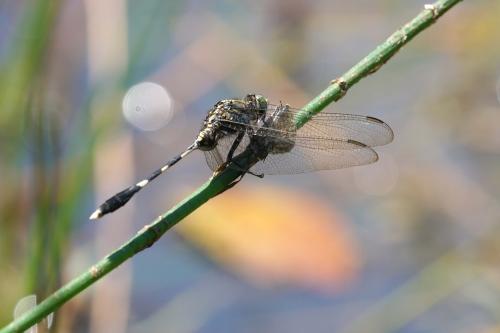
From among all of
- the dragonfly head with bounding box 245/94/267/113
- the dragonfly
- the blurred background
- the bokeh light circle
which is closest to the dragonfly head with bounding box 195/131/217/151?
the dragonfly

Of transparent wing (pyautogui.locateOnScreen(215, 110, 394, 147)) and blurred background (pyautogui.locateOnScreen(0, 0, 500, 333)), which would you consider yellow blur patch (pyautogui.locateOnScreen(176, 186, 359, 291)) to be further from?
transparent wing (pyautogui.locateOnScreen(215, 110, 394, 147))

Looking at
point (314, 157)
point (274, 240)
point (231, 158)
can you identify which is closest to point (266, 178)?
point (274, 240)

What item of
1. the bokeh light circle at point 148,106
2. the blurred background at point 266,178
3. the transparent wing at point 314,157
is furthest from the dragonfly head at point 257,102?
the bokeh light circle at point 148,106

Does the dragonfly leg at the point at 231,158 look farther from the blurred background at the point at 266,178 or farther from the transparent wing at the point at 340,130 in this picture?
the blurred background at the point at 266,178

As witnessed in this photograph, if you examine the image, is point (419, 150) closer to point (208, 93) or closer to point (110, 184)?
point (208, 93)

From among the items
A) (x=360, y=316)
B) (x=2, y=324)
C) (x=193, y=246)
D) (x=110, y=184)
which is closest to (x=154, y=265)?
(x=193, y=246)

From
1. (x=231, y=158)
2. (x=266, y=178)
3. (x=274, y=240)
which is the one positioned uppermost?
(x=266, y=178)

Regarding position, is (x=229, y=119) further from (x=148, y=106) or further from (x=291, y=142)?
(x=148, y=106)
